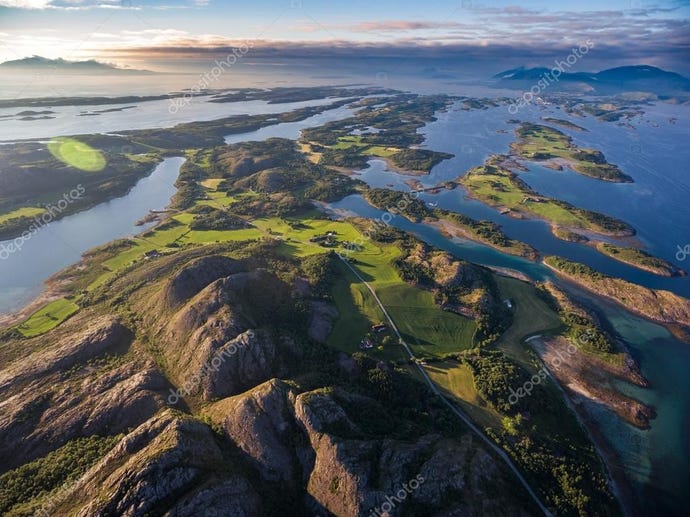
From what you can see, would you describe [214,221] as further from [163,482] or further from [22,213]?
[163,482]

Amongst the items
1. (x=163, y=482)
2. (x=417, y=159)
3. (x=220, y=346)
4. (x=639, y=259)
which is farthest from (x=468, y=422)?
(x=417, y=159)

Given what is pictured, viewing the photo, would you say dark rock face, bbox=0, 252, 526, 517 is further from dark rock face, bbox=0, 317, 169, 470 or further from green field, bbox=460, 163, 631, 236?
green field, bbox=460, 163, 631, 236

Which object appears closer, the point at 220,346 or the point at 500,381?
the point at 220,346

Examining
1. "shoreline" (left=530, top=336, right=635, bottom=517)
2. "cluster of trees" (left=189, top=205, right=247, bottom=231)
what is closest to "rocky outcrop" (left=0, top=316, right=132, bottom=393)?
"cluster of trees" (left=189, top=205, right=247, bottom=231)

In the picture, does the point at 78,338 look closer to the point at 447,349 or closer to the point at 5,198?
the point at 447,349

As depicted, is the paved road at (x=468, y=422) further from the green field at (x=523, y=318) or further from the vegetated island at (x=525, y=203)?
the vegetated island at (x=525, y=203)
